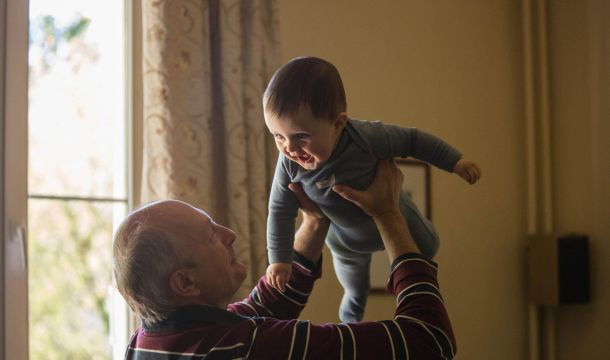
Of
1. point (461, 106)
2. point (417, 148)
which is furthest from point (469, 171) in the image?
point (461, 106)

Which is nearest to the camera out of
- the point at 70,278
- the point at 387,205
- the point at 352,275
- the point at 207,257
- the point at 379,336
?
the point at 379,336

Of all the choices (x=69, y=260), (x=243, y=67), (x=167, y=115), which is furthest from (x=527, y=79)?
(x=69, y=260)

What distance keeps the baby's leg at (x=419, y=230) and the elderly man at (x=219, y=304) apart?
0.53 feet

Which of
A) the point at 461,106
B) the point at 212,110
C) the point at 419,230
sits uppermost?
the point at 461,106

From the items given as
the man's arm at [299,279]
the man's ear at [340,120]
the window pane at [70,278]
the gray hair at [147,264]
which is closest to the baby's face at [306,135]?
the man's ear at [340,120]

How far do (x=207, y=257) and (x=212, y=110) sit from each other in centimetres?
138

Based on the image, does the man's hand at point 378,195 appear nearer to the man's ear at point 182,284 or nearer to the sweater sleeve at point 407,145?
the sweater sleeve at point 407,145

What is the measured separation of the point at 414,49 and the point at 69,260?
1815 mm

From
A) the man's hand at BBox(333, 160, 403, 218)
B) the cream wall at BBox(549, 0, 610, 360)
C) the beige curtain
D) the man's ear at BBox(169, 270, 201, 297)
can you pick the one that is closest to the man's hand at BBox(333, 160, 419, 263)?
the man's hand at BBox(333, 160, 403, 218)

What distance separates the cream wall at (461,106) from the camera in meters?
3.35

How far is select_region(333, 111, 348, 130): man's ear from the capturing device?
5.08ft

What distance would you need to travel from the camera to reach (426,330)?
1309mm

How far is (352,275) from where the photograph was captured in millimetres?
1811

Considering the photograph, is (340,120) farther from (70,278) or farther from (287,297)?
(70,278)
